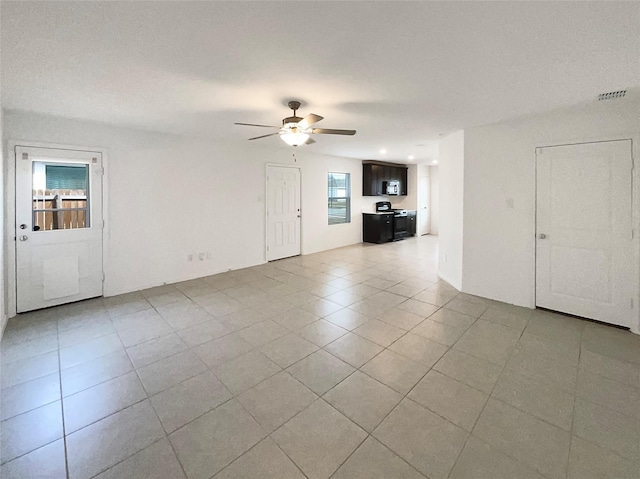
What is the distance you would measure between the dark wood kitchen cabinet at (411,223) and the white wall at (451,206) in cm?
416

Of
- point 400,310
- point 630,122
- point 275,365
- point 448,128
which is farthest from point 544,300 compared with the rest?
point 275,365

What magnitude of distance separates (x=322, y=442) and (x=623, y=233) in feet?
A: 12.6

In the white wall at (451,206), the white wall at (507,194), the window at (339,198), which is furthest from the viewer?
the window at (339,198)

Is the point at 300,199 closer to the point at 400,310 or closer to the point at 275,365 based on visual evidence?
the point at 400,310

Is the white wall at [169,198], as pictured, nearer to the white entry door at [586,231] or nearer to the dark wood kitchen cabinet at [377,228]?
the dark wood kitchen cabinet at [377,228]

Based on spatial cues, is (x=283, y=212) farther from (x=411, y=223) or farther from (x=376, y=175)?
(x=411, y=223)

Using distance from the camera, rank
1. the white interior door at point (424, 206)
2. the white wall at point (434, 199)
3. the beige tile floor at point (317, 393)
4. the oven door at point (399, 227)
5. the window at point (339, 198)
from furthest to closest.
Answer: the white wall at point (434, 199)
the white interior door at point (424, 206)
the oven door at point (399, 227)
the window at point (339, 198)
the beige tile floor at point (317, 393)

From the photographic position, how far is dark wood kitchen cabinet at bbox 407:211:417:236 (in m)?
9.34

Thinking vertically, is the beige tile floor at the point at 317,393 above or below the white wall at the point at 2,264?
below

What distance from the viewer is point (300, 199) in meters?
6.79

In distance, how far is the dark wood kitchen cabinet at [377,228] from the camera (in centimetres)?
828

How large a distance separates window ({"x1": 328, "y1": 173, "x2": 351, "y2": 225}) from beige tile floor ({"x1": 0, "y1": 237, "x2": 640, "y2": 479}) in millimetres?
4304

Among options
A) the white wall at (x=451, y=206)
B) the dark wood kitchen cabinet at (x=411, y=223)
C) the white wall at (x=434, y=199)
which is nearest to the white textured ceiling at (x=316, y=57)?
the white wall at (x=451, y=206)

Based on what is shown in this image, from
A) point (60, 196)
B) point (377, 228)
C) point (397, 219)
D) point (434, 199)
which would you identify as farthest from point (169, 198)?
point (434, 199)
